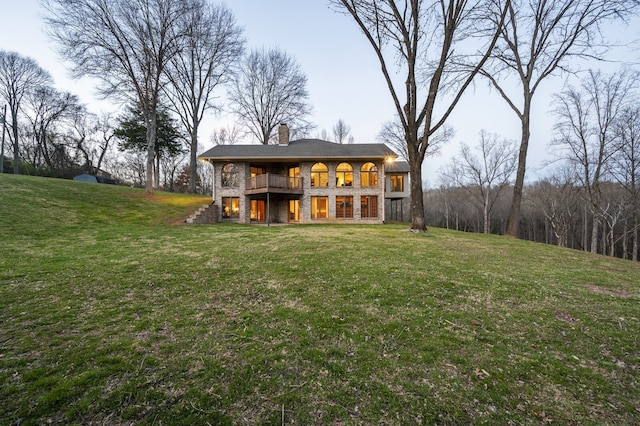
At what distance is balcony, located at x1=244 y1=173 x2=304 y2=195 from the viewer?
17688mm

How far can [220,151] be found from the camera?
19.3 meters

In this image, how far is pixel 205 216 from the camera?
16.7 m

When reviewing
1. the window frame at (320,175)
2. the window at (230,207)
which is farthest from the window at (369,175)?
the window at (230,207)

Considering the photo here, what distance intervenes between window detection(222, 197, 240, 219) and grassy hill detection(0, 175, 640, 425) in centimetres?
1222

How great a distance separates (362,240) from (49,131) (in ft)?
151

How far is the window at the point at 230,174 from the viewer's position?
63.2 ft

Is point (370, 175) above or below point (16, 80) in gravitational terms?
below

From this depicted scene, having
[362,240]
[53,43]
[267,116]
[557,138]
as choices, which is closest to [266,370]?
[362,240]

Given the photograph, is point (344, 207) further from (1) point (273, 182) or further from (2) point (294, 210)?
(1) point (273, 182)

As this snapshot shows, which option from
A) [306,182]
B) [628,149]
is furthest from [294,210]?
[628,149]

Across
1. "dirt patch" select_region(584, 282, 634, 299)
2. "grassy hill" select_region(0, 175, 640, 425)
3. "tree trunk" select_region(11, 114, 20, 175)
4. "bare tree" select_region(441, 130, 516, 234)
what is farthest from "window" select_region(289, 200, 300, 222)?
"tree trunk" select_region(11, 114, 20, 175)

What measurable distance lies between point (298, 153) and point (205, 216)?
26.5 feet

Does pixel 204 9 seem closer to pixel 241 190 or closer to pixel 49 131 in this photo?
pixel 241 190

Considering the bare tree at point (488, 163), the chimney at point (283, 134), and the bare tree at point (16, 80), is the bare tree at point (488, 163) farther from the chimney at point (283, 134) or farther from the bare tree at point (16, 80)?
the bare tree at point (16, 80)
